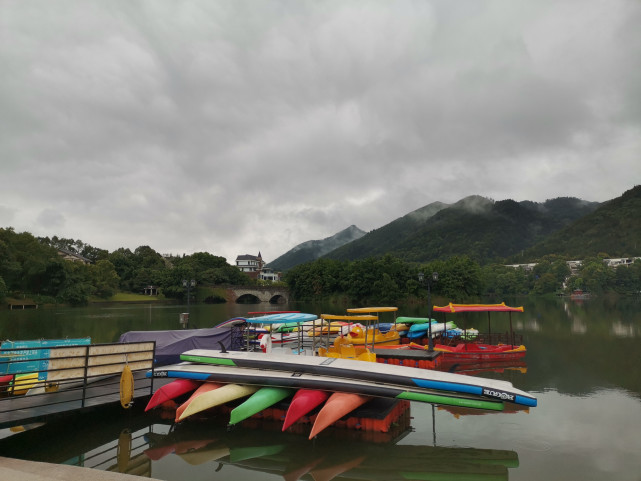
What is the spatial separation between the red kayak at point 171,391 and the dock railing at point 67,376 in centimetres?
59

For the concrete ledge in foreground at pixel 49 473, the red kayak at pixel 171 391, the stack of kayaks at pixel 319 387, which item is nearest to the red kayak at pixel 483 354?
the stack of kayaks at pixel 319 387

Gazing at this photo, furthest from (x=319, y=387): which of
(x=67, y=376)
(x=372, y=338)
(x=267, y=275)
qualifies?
(x=267, y=275)

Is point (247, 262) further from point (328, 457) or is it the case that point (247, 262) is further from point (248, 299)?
point (328, 457)

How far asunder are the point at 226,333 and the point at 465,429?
10.2 meters

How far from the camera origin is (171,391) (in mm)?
10844

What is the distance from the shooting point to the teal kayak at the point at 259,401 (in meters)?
9.38

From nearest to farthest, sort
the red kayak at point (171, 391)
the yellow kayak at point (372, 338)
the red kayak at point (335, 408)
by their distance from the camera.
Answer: the red kayak at point (335, 408)
the red kayak at point (171, 391)
the yellow kayak at point (372, 338)

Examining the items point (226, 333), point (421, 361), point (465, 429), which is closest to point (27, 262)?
point (226, 333)

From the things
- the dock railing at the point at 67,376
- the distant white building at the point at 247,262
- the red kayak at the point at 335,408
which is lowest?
the red kayak at the point at 335,408

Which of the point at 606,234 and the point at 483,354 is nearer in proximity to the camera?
the point at 483,354

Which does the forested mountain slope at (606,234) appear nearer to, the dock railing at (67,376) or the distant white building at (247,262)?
the distant white building at (247,262)

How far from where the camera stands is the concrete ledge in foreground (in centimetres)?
604

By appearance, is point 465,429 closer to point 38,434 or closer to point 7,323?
point 38,434

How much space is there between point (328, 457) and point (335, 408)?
99 cm
